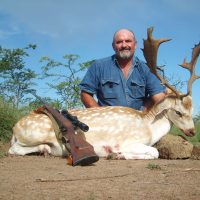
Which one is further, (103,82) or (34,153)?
(103,82)

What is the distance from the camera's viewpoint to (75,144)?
5.25 m

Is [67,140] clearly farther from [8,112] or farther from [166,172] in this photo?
[8,112]

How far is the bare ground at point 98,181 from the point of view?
329 cm

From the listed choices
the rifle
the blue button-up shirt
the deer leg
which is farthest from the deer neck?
the rifle

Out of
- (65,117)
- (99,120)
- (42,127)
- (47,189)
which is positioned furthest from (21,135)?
(47,189)

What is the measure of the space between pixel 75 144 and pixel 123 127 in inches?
48.8

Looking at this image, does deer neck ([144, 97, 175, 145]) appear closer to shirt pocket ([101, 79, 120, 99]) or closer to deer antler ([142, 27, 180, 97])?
deer antler ([142, 27, 180, 97])

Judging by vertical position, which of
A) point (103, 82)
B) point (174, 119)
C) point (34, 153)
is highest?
point (103, 82)

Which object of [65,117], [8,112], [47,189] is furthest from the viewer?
[8,112]

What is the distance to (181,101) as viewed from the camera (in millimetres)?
6473

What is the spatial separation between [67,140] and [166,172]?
5.28 ft

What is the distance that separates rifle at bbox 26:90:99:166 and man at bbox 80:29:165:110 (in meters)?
1.69

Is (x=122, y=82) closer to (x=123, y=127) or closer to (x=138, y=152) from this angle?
A: (x=123, y=127)

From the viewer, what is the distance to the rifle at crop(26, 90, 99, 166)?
4.94 m
